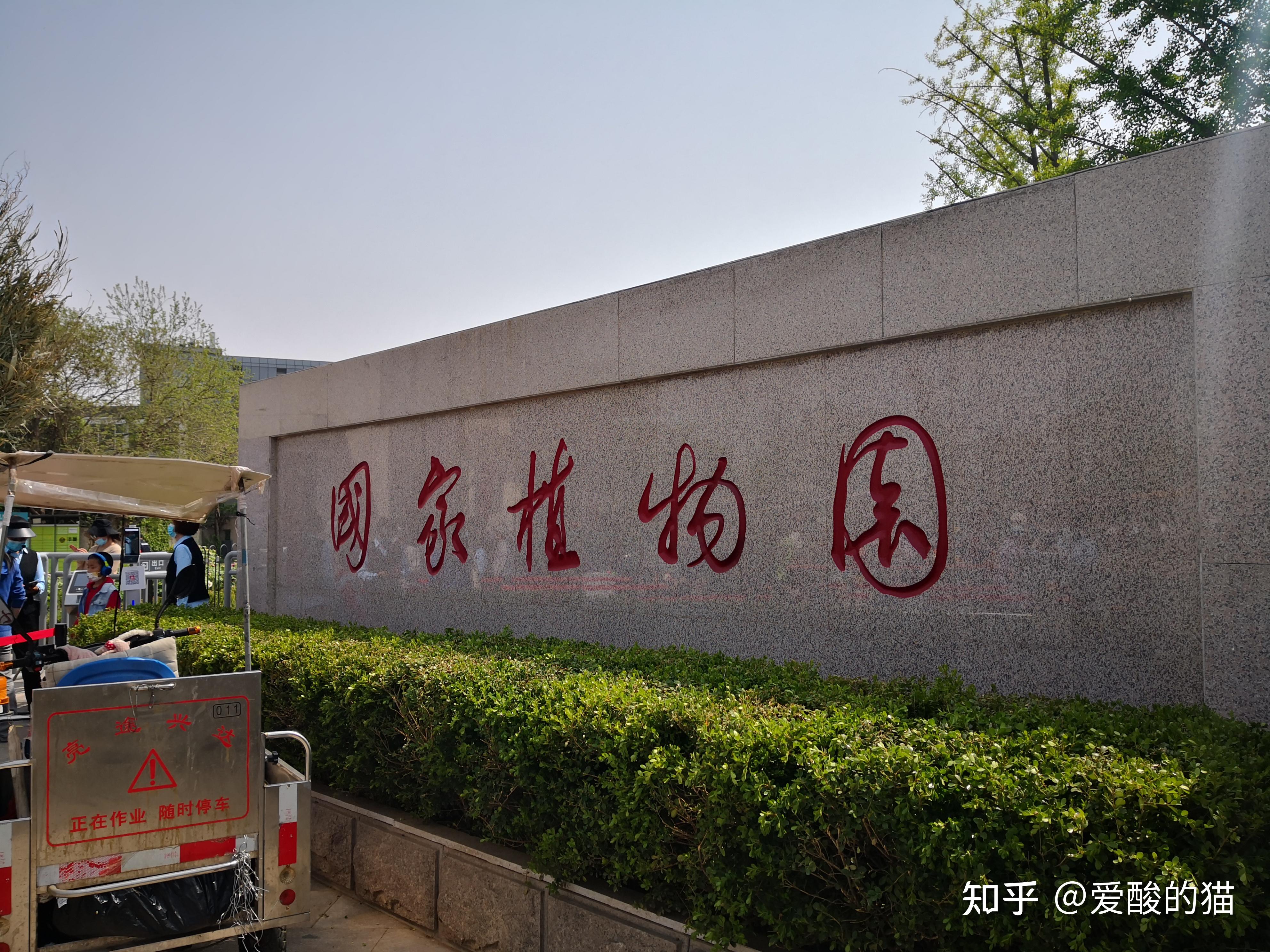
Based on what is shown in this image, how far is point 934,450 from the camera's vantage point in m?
4.91

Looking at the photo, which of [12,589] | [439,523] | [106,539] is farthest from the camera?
[106,539]

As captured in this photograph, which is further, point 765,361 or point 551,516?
point 551,516

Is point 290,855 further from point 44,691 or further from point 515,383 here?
point 515,383

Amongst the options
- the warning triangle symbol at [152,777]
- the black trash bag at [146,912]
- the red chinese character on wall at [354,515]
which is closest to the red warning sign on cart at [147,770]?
the warning triangle symbol at [152,777]

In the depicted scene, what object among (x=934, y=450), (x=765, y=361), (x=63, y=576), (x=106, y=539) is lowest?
(x=63, y=576)

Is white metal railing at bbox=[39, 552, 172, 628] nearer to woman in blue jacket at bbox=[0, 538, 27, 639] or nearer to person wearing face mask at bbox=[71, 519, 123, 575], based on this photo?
person wearing face mask at bbox=[71, 519, 123, 575]

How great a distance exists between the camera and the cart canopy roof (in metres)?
4.10

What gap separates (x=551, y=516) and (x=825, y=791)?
452 centimetres

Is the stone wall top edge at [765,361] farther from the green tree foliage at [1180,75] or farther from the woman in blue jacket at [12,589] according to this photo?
the green tree foliage at [1180,75]

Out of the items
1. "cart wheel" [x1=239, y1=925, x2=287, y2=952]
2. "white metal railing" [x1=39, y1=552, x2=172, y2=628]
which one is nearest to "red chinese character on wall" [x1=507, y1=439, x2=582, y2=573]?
"cart wheel" [x1=239, y1=925, x2=287, y2=952]

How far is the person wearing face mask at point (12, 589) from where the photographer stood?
7984 millimetres

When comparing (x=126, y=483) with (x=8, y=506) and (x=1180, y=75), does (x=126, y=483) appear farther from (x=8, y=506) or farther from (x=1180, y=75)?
(x=1180, y=75)

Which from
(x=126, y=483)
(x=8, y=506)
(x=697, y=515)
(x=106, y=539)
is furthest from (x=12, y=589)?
(x=697, y=515)

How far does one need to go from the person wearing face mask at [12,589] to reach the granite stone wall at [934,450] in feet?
13.0
